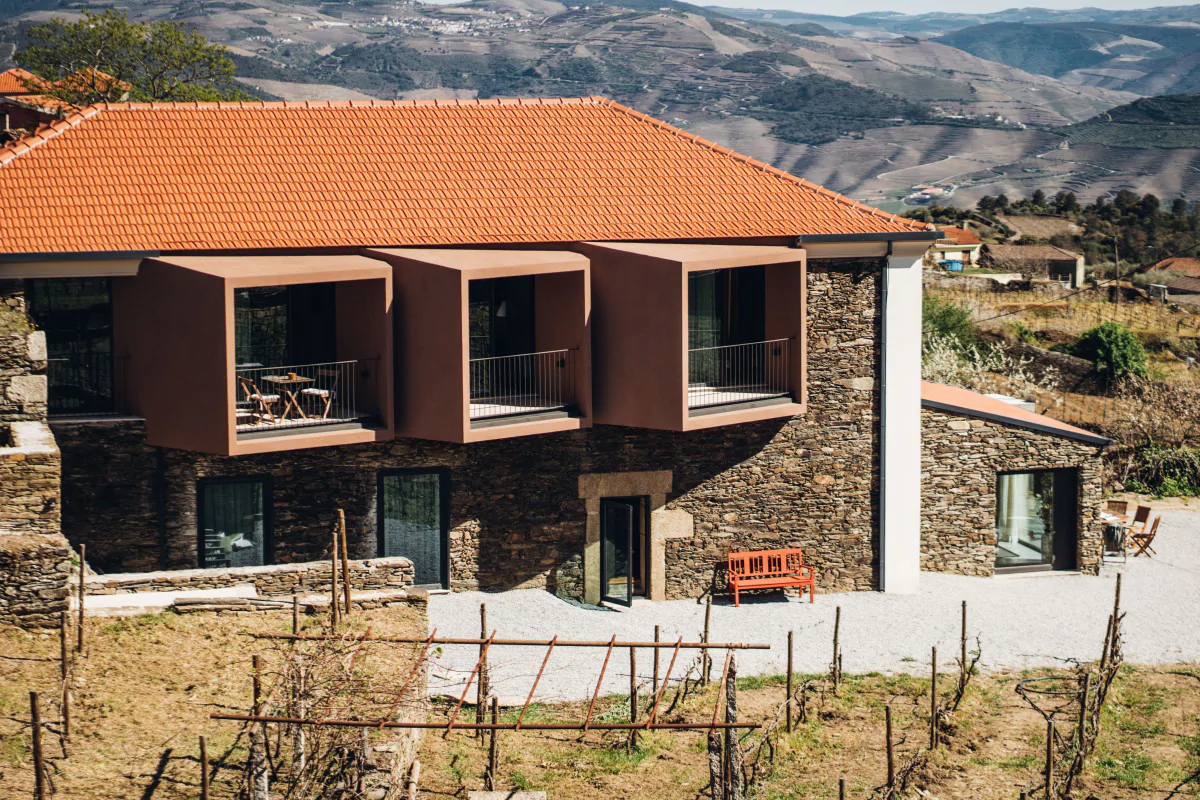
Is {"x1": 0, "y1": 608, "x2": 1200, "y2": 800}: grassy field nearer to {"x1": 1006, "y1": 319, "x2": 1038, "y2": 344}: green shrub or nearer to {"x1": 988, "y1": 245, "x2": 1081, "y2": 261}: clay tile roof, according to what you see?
{"x1": 1006, "y1": 319, "x2": 1038, "y2": 344}: green shrub

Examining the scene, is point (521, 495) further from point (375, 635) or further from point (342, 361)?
point (375, 635)

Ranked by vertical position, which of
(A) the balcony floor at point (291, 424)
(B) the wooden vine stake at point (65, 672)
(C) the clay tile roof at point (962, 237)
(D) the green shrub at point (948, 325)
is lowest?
(B) the wooden vine stake at point (65, 672)

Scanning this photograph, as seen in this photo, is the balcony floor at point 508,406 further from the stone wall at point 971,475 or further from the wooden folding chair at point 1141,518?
the wooden folding chair at point 1141,518

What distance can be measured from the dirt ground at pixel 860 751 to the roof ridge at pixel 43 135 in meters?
11.6

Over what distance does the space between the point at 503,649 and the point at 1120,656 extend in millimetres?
8941

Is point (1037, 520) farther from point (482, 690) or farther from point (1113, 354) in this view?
point (1113, 354)

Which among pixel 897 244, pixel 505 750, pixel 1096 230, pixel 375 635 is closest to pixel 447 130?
pixel 897 244

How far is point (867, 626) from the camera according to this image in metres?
Result: 25.4

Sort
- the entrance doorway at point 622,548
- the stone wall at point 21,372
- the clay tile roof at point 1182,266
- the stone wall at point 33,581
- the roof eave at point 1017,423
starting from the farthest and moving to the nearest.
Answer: the clay tile roof at point 1182,266 → the roof eave at point 1017,423 → the entrance doorway at point 622,548 → the stone wall at point 21,372 → the stone wall at point 33,581

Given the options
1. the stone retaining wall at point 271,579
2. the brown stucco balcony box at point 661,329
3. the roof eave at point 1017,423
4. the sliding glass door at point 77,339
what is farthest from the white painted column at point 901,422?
Answer: the sliding glass door at point 77,339

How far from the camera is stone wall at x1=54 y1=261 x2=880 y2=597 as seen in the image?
23.7 m

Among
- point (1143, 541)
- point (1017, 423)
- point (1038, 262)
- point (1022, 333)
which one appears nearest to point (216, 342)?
point (1017, 423)

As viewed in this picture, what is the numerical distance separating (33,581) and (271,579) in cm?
352

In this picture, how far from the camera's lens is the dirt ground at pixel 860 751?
1834 cm
